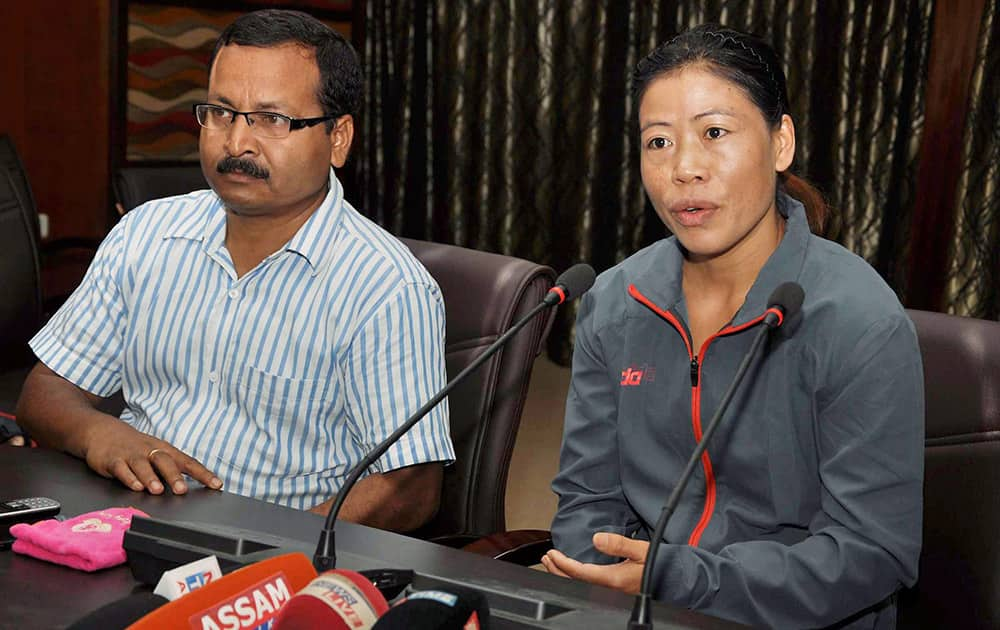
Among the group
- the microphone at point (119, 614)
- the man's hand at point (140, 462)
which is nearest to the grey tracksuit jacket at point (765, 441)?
the man's hand at point (140, 462)

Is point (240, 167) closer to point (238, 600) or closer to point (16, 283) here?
point (238, 600)

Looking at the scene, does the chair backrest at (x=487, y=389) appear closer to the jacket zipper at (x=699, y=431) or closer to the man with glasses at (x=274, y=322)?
the man with glasses at (x=274, y=322)

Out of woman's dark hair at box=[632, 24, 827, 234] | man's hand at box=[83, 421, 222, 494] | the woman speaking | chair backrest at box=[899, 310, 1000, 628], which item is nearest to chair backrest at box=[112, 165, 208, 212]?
man's hand at box=[83, 421, 222, 494]

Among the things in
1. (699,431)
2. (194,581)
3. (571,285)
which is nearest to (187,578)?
(194,581)

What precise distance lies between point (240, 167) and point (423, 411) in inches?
32.4

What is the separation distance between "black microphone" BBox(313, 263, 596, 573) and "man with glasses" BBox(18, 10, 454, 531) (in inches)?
19.0

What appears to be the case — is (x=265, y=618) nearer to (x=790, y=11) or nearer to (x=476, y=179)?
(x=790, y=11)

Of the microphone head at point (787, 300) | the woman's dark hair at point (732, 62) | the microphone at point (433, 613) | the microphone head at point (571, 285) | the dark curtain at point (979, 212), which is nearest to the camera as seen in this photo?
the microphone at point (433, 613)

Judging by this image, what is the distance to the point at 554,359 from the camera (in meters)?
4.96

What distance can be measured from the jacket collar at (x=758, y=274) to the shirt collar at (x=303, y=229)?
0.51 m

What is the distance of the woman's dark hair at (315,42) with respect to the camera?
1859 mm

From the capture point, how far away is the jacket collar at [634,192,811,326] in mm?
1519

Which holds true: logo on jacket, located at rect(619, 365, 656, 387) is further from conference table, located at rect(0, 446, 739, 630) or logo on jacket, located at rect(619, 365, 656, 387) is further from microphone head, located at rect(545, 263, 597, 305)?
conference table, located at rect(0, 446, 739, 630)

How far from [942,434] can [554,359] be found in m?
3.40
